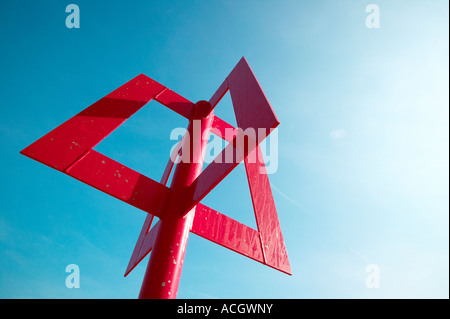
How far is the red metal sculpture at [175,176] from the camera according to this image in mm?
1942

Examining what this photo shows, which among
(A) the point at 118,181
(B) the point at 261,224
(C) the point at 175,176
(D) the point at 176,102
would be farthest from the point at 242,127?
(D) the point at 176,102

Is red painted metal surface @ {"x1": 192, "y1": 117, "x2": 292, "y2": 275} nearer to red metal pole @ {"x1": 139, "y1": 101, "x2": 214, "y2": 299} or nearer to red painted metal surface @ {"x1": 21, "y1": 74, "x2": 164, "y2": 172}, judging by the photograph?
red metal pole @ {"x1": 139, "y1": 101, "x2": 214, "y2": 299}

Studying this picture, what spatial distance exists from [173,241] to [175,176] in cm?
70

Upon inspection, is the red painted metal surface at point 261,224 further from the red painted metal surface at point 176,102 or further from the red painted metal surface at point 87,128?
the red painted metal surface at point 87,128

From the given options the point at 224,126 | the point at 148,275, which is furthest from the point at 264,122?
the point at 224,126

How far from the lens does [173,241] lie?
7.26 ft

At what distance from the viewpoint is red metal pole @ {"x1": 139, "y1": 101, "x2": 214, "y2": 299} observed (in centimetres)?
→ 199

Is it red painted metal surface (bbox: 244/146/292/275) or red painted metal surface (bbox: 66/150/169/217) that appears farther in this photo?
red painted metal surface (bbox: 244/146/292/275)

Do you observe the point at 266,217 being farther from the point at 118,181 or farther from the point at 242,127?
the point at 118,181

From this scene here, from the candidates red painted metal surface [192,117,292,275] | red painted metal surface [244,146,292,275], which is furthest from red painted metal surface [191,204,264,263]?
red painted metal surface [244,146,292,275]

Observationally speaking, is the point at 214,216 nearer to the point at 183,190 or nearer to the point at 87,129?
the point at 183,190

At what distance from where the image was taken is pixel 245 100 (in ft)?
7.29

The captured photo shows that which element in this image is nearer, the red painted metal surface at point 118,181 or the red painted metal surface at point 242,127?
the red painted metal surface at point 242,127

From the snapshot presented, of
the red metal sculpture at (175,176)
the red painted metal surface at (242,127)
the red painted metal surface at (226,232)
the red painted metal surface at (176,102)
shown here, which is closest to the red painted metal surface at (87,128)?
the red metal sculpture at (175,176)
